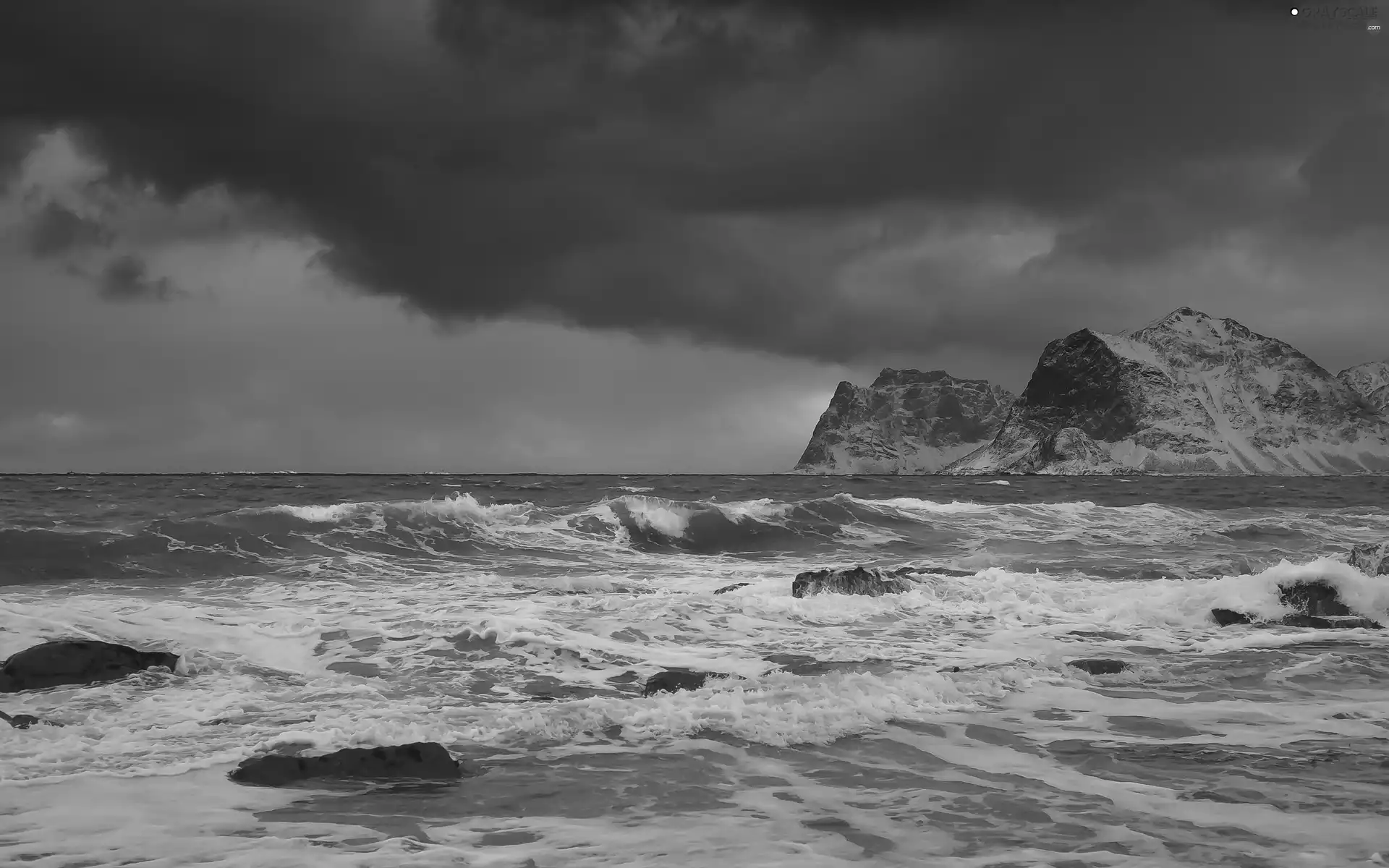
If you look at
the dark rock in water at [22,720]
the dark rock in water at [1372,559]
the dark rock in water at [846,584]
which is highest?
the dark rock in water at [1372,559]

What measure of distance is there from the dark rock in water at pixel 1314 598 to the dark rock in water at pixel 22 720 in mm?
14361

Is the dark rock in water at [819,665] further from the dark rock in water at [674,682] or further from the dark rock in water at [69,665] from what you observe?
the dark rock in water at [69,665]

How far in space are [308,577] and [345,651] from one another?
7.88 meters

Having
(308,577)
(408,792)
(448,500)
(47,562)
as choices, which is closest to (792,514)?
(448,500)

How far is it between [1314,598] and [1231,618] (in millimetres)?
1760

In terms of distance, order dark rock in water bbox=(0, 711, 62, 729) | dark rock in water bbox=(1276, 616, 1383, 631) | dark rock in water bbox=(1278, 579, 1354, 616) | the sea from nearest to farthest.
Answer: the sea, dark rock in water bbox=(0, 711, 62, 729), dark rock in water bbox=(1276, 616, 1383, 631), dark rock in water bbox=(1278, 579, 1354, 616)

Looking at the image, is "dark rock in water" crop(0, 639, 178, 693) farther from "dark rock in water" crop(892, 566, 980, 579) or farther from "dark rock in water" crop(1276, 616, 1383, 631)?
"dark rock in water" crop(1276, 616, 1383, 631)

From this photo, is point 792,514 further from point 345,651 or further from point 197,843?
point 197,843

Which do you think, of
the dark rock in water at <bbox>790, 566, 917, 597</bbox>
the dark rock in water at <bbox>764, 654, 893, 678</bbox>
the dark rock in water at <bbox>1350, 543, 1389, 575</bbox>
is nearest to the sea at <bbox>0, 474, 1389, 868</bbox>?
the dark rock in water at <bbox>764, 654, 893, 678</bbox>

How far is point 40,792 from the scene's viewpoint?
5469 millimetres

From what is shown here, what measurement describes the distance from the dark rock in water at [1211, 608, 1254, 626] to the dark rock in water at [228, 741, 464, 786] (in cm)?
1067

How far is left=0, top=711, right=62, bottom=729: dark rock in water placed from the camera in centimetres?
676

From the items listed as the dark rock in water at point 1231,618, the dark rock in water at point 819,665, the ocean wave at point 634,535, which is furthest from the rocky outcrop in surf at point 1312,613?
the dark rock in water at point 819,665

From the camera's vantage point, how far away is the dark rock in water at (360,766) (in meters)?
5.77
